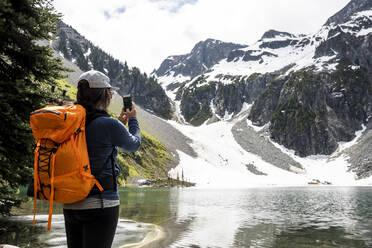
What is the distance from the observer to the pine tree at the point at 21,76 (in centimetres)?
1079

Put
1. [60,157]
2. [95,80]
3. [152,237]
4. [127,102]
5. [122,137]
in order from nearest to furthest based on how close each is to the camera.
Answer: [60,157] → [122,137] → [95,80] → [127,102] → [152,237]

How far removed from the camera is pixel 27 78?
488 inches

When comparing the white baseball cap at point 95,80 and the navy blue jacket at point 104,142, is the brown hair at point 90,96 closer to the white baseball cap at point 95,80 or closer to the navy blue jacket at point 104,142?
the white baseball cap at point 95,80

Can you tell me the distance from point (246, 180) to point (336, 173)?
5452 cm

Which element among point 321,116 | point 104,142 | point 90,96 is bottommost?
point 104,142

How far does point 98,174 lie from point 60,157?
52 centimetres

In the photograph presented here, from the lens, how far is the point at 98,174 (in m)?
3.90

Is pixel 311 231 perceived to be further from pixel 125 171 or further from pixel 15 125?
pixel 125 171

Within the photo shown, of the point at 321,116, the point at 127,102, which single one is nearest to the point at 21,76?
the point at 127,102

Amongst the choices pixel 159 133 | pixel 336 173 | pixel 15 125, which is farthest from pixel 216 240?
pixel 336 173

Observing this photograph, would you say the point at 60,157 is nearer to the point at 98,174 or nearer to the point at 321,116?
the point at 98,174

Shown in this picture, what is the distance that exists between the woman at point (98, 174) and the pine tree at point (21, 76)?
22.8ft

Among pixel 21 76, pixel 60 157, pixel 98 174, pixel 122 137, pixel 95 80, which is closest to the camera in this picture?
pixel 60 157

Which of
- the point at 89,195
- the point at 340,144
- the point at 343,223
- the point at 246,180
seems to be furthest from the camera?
the point at 340,144
